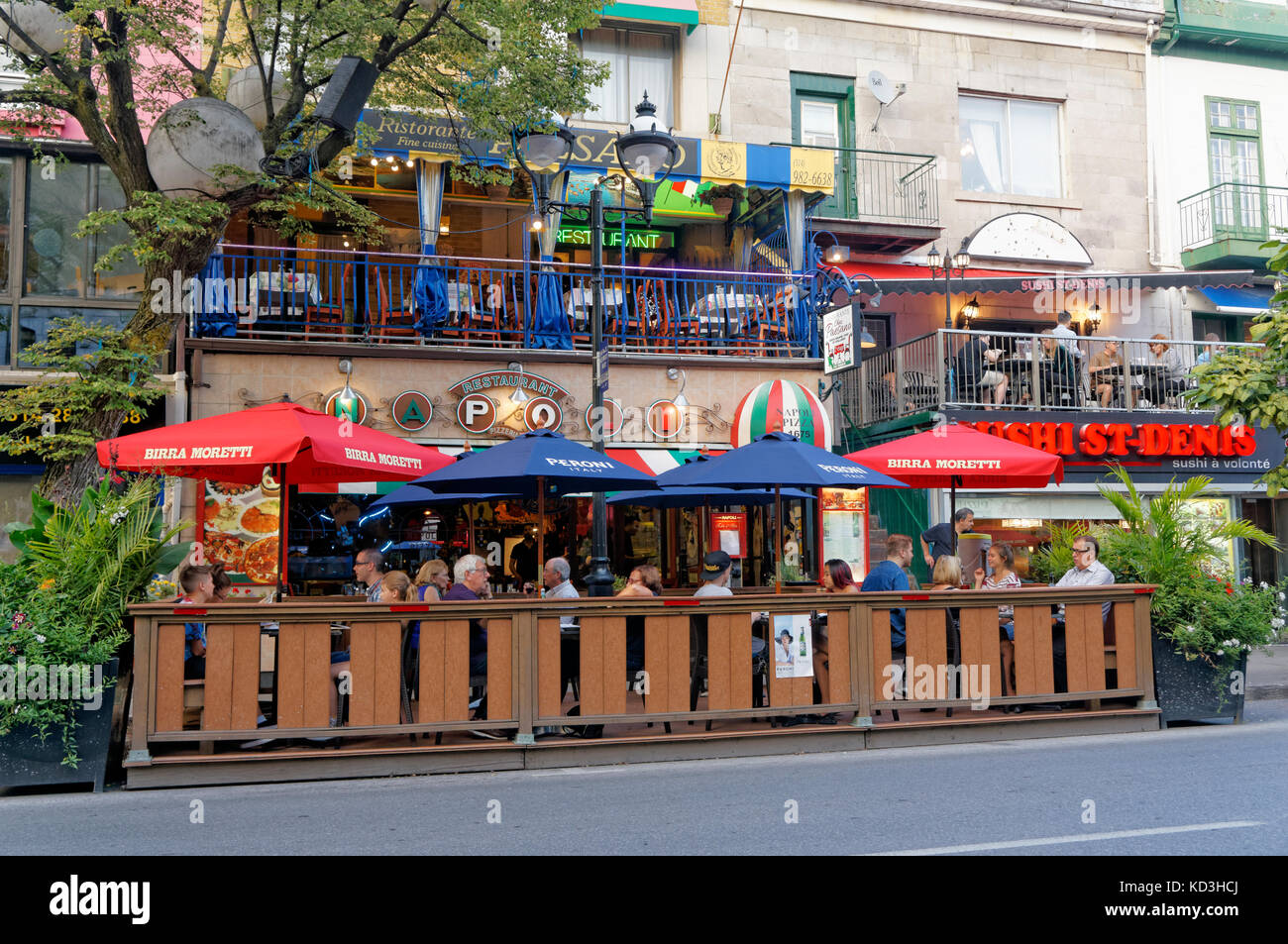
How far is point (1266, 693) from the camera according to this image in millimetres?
11719

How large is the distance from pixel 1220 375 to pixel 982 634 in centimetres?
471

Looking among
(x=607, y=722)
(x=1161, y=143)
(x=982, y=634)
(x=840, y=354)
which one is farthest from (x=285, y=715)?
(x=1161, y=143)

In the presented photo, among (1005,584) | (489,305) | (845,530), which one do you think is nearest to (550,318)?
(489,305)

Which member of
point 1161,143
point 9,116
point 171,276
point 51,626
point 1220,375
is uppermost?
point 1161,143

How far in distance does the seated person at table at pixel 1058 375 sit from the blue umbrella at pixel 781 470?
23.4 ft

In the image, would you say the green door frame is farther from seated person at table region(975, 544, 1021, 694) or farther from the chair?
seated person at table region(975, 544, 1021, 694)

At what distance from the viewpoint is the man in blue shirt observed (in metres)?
8.95

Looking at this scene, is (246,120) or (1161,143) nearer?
(246,120)

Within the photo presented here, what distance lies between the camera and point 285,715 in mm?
7504

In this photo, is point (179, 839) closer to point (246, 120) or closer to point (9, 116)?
point (246, 120)

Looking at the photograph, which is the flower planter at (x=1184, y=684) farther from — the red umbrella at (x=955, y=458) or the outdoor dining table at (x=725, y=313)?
the outdoor dining table at (x=725, y=313)

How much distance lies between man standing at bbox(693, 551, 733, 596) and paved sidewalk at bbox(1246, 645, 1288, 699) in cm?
566

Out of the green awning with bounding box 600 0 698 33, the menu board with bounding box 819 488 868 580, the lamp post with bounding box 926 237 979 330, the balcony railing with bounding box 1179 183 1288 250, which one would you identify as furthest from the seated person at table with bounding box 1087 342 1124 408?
the green awning with bounding box 600 0 698 33
